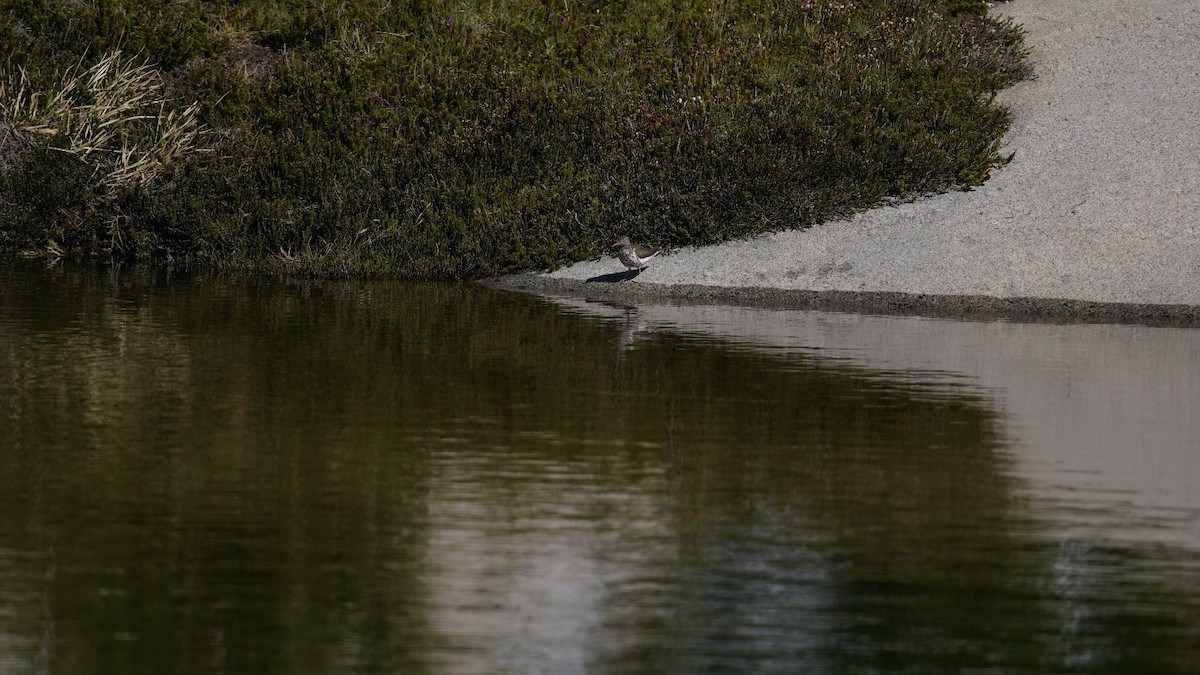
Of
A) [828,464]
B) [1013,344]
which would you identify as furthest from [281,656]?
[1013,344]

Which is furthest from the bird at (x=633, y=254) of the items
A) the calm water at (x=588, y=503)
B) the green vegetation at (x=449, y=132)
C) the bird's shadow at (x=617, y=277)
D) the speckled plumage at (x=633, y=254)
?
the calm water at (x=588, y=503)

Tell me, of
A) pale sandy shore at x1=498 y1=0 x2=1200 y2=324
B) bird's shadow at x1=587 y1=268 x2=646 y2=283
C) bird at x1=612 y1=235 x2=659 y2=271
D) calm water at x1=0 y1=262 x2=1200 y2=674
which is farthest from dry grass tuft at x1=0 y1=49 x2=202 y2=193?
calm water at x1=0 y1=262 x2=1200 y2=674

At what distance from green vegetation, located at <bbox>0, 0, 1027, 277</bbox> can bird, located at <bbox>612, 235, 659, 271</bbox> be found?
0.99m

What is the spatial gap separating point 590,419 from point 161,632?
5.38 meters

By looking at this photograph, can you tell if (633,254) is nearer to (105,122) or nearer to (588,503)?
(105,122)

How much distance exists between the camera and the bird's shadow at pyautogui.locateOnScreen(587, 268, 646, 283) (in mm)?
20562

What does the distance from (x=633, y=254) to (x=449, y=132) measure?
408 cm

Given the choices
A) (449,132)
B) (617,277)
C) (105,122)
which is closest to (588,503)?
(617,277)

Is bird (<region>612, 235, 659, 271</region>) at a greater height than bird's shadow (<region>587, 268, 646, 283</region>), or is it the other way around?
bird (<region>612, 235, 659, 271</region>)

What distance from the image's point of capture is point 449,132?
23094 millimetres

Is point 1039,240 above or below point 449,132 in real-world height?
below

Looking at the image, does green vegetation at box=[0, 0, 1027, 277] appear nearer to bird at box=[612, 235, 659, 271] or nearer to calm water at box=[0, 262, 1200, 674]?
bird at box=[612, 235, 659, 271]

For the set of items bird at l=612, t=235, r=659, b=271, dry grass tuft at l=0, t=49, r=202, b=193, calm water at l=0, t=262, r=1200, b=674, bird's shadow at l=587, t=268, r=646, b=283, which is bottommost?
calm water at l=0, t=262, r=1200, b=674

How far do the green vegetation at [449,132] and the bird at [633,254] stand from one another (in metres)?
0.99
